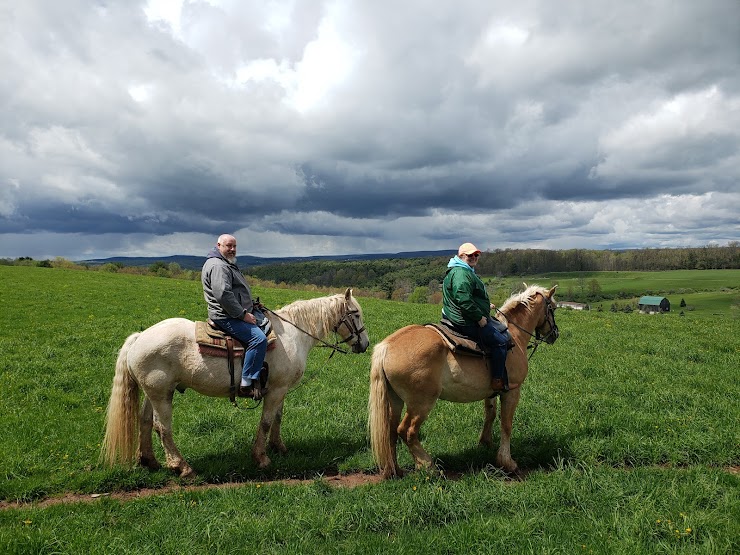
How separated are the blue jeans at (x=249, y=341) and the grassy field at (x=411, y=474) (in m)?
1.61

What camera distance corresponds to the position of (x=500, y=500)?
5.43 metres

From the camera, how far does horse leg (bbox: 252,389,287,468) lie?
7078 millimetres

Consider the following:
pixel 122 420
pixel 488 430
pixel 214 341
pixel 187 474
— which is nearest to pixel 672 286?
pixel 488 430

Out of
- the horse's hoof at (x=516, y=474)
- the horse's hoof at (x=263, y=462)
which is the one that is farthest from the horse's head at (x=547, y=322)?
the horse's hoof at (x=263, y=462)

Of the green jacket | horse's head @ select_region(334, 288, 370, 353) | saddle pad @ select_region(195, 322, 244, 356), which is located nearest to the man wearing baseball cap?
the green jacket

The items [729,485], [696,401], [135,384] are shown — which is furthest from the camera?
[696,401]

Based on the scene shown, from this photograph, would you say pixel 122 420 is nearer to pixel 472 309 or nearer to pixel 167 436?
Answer: pixel 167 436

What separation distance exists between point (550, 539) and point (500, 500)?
920mm

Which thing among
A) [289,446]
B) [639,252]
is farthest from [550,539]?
[639,252]

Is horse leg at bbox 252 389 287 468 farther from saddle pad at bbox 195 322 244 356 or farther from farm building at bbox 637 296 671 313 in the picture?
farm building at bbox 637 296 671 313

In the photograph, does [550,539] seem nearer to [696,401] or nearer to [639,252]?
[696,401]

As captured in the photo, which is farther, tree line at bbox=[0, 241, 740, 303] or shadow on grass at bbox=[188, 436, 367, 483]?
tree line at bbox=[0, 241, 740, 303]

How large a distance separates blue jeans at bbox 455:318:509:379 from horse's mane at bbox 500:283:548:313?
134cm

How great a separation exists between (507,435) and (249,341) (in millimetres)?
4547
